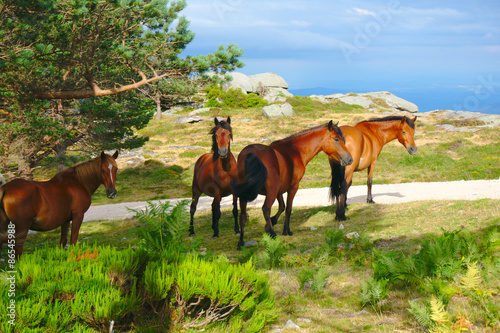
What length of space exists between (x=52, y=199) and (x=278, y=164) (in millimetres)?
4585

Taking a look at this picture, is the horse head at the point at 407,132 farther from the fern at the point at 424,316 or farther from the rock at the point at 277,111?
the rock at the point at 277,111

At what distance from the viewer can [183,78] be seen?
13031 mm

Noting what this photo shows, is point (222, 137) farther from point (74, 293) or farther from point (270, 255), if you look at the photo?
point (74, 293)

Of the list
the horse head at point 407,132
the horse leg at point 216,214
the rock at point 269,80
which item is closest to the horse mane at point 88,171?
the horse leg at point 216,214

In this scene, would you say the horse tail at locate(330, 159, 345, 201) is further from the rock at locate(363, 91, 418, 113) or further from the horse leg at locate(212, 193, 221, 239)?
the rock at locate(363, 91, 418, 113)

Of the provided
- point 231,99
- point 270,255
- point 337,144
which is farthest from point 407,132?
point 231,99

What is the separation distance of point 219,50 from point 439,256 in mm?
9057

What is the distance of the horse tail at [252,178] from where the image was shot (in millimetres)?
7957

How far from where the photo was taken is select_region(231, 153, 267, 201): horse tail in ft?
26.1

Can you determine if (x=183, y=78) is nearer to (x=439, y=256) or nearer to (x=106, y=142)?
(x=106, y=142)

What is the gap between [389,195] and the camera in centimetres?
1440

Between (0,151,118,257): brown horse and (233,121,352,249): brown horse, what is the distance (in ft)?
9.08

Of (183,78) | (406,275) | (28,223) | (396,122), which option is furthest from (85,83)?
(406,275)

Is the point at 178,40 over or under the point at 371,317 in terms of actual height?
over
